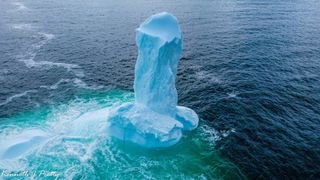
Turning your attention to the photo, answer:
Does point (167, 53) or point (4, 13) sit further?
point (4, 13)

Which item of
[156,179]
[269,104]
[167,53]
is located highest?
[167,53]

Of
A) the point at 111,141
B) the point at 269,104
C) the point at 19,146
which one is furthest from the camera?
the point at 269,104

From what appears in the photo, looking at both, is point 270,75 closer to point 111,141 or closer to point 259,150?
point 259,150

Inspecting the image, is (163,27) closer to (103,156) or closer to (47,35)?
(103,156)

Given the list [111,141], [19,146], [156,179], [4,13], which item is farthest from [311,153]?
[4,13]

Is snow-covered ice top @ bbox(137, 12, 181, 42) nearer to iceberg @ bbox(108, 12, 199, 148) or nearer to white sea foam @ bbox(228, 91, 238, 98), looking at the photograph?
iceberg @ bbox(108, 12, 199, 148)

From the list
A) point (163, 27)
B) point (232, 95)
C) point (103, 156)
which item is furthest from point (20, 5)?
point (103, 156)

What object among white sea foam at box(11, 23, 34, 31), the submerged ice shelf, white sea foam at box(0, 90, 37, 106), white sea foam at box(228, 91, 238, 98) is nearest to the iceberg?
the submerged ice shelf

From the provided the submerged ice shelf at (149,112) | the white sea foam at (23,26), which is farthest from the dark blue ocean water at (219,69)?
the submerged ice shelf at (149,112)
